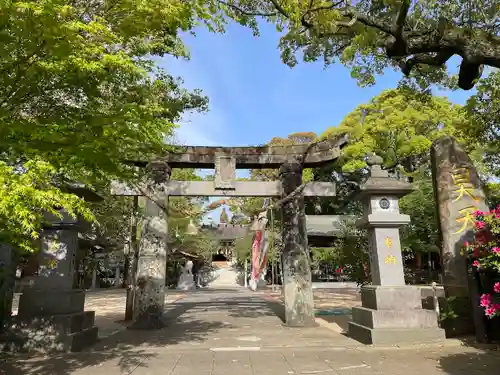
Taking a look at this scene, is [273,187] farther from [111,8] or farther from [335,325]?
[111,8]

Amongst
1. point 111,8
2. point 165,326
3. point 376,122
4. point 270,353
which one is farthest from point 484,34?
point 376,122

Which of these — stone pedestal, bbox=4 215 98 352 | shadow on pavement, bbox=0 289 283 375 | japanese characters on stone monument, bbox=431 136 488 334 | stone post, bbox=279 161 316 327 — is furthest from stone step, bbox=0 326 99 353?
japanese characters on stone monument, bbox=431 136 488 334

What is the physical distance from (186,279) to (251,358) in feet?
82.5

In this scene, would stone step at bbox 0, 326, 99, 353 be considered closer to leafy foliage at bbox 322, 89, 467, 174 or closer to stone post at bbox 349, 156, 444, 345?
stone post at bbox 349, 156, 444, 345

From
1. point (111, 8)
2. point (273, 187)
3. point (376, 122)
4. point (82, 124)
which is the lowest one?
point (82, 124)

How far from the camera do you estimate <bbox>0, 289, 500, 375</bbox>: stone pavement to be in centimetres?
514

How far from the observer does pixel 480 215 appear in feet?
20.1

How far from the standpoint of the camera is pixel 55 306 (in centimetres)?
688

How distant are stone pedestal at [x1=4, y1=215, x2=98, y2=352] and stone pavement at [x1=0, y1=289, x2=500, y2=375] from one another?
36 centimetres

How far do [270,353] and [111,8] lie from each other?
5.99 meters

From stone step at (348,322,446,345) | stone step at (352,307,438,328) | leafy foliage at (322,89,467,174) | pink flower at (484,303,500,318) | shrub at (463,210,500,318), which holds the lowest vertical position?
stone step at (348,322,446,345)

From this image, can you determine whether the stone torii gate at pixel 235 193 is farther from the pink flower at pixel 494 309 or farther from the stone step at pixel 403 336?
the pink flower at pixel 494 309

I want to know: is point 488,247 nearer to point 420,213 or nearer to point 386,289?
point 386,289

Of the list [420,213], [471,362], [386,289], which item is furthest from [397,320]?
[420,213]
